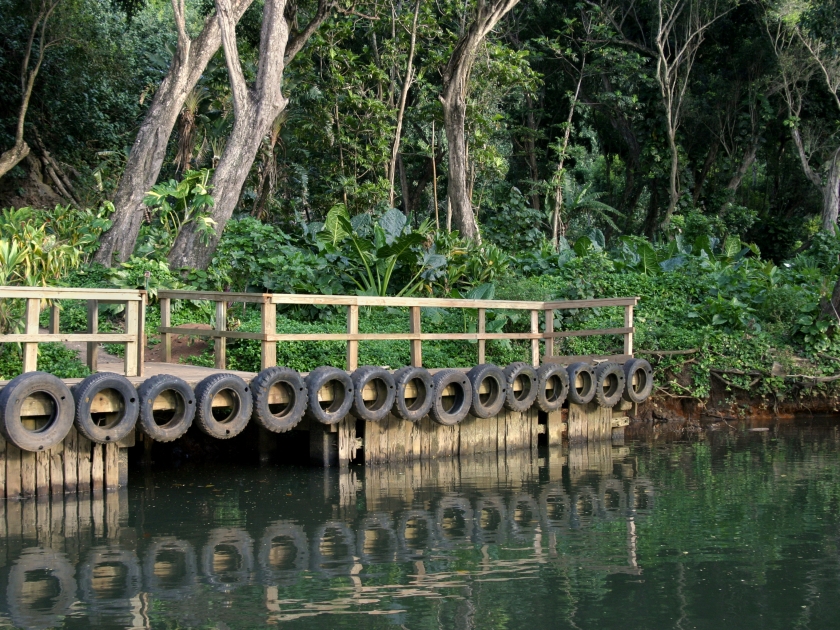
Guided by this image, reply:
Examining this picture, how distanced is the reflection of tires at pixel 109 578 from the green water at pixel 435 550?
19 millimetres

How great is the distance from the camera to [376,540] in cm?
752

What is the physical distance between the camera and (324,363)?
12.9m

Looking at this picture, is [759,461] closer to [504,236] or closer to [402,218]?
[402,218]

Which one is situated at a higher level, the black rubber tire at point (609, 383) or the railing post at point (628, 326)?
the railing post at point (628, 326)

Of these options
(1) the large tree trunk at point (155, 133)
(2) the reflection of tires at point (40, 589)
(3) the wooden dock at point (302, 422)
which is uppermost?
(1) the large tree trunk at point (155, 133)

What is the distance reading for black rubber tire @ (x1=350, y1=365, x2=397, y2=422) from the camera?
10344 millimetres

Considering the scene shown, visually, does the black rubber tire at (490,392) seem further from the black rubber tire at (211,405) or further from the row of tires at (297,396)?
the black rubber tire at (211,405)

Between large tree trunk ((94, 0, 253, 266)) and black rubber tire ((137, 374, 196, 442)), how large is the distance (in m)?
6.51

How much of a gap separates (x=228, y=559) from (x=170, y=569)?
449mm

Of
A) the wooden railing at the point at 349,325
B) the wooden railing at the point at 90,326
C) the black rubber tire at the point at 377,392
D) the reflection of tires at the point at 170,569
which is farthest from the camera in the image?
the black rubber tire at the point at 377,392

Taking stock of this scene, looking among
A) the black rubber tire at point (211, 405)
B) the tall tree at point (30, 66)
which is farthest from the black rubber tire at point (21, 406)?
the tall tree at point (30, 66)

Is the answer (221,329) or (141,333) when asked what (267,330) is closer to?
(221,329)

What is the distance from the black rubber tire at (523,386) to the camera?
38.8 ft

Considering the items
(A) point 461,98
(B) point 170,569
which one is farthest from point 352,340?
(A) point 461,98
